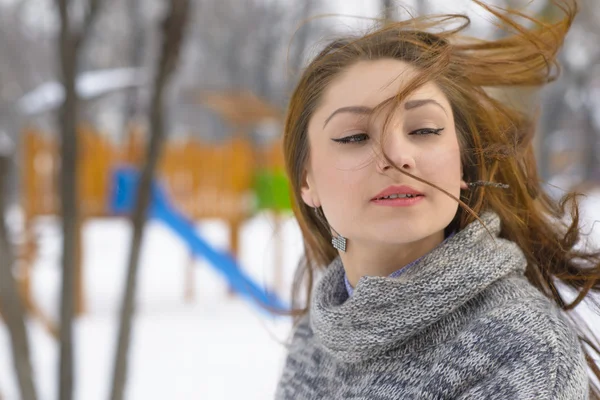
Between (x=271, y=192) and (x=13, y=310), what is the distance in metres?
4.81

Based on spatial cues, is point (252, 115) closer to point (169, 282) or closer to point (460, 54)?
point (169, 282)

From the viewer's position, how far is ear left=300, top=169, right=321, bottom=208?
1013 millimetres

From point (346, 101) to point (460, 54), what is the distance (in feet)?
0.77

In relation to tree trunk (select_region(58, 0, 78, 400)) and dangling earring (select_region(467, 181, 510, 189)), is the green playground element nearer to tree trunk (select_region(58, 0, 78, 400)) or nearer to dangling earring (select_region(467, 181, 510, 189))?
tree trunk (select_region(58, 0, 78, 400))

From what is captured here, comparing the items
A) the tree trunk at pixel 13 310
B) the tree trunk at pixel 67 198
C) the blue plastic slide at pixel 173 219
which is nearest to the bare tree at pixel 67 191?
the tree trunk at pixel 67 198

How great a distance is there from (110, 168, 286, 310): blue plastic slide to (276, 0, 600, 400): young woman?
431 centimetres

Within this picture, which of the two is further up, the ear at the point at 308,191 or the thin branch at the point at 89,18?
the thin branch at the point at 89,18

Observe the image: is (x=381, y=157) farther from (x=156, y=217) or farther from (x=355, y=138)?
(x=156, y=217)

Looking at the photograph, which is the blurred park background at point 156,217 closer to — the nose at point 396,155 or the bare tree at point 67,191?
the bare tree at point 67,191

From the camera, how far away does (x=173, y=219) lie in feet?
18.4

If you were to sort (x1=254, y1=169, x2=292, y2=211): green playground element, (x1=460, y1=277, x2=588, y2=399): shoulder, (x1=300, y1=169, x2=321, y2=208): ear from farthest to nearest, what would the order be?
1. (x1=254, y1=169, x2=292, y2=211): green playground element
2. (x1=300, y1=169, x2=321, y2=208): ear
3. (x1=460, y1=277, x2=588, y2=399): shoulder

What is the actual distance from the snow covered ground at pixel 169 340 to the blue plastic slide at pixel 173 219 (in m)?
0.37

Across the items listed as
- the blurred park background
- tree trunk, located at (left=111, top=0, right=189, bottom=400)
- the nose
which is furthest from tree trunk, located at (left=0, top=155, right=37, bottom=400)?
the nose

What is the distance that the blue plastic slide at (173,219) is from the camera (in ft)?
17.5
